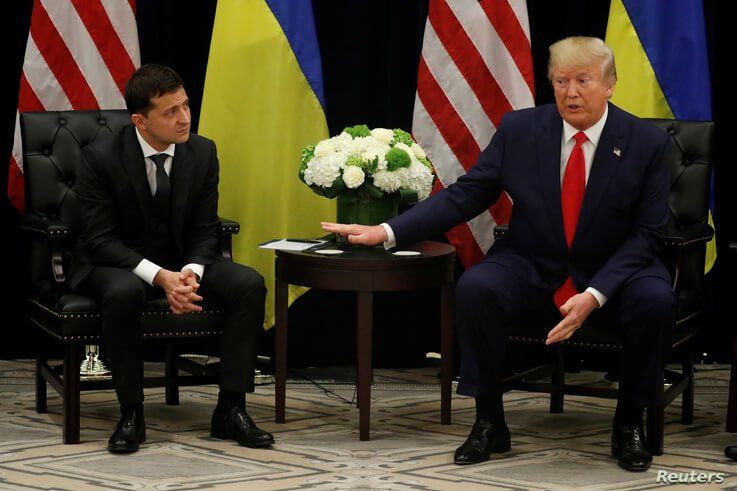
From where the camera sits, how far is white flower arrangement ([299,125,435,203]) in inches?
175

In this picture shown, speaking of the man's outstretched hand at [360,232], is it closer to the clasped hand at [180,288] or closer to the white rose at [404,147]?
the white rose at [404,147]

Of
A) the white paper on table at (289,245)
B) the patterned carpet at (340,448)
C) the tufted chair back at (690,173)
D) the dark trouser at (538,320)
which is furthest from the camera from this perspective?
the tufted chair back at (690,173)

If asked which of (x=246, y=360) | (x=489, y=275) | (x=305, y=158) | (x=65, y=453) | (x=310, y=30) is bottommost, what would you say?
(x=65, y=453)

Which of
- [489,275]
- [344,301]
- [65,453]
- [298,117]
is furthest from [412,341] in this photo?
[65,453]

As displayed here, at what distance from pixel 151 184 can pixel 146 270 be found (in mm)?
318

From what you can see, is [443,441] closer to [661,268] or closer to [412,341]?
[661,268]

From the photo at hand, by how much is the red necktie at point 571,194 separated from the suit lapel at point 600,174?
0.10ft

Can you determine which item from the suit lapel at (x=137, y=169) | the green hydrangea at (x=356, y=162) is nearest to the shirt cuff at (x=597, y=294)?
the green hydrangea at (x=356, y=162)

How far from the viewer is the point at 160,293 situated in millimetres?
4363

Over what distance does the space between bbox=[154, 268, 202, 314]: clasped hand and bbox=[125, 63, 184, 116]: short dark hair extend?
552mm

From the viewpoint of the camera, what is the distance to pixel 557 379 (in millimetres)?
4664

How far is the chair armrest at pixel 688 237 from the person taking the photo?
4.28m

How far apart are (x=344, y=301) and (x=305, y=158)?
45.6 inches

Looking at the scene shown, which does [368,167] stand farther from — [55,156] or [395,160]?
[55,156]
